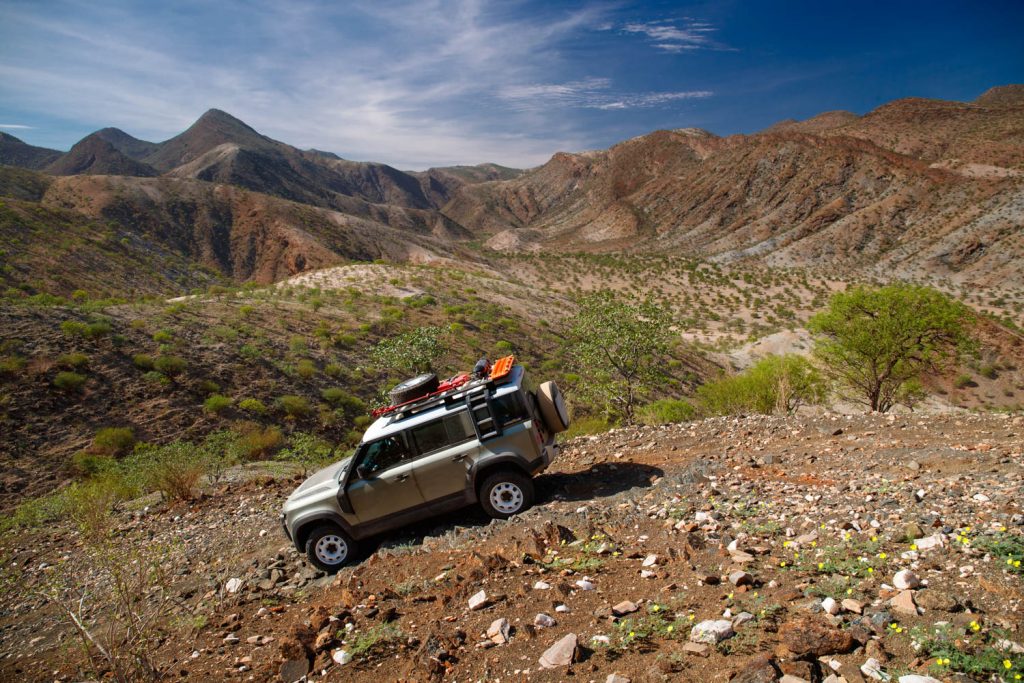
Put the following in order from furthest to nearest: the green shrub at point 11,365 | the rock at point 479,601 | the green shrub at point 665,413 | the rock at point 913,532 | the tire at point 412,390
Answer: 1. the green shrub at point 665,413
2. the green shrub at point 11,365
3. the tire at point 412,390
4. the rock at point 479,601
5. the rock at point 913,532

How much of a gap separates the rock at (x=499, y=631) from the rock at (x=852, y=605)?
2.74 metres

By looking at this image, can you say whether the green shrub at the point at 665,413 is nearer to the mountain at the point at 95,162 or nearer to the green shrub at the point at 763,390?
the green shrub at the point at 763,390

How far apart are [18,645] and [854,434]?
12636 mm

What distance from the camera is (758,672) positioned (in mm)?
3436

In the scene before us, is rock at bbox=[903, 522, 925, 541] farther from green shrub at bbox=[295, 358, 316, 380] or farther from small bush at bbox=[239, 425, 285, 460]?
green shrub at bbox=[295, 358, 316, 380]

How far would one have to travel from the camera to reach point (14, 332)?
697 inches

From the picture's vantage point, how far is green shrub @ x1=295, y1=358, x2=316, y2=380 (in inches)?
843

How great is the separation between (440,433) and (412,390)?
1.00m

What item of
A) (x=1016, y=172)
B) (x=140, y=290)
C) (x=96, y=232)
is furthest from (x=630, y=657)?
(x=1016, y=172)

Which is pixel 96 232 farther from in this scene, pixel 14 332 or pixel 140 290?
pixel 14 332

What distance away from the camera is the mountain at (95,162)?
414 ft

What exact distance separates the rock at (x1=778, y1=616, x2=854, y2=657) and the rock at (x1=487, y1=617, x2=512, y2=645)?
7.28 feet

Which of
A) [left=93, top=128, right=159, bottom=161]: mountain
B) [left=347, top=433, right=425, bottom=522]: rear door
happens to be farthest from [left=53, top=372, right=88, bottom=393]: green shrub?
[left=93, top=128, right=159, bottom=161]: mountain

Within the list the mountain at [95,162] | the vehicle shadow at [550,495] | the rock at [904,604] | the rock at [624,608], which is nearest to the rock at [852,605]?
the rock at [904,604]
